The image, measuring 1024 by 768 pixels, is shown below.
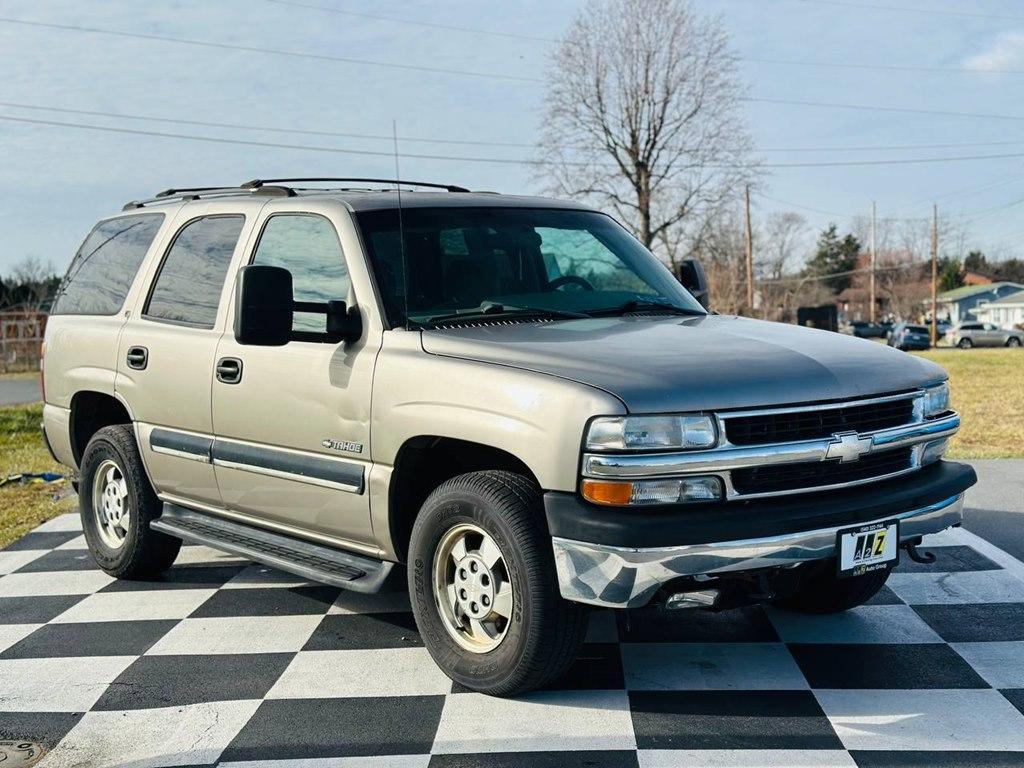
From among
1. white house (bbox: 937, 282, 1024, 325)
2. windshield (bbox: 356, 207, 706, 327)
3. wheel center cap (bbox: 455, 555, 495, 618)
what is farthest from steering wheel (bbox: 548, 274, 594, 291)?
white house (bbox: 937, 282, 1024, 325)

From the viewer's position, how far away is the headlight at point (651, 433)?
3.61 m

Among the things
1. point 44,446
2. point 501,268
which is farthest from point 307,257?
point 44,446

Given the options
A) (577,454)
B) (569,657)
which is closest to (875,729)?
(569,657)

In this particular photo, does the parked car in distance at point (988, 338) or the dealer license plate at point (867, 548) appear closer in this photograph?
the dealer license plate at point (867, 548)

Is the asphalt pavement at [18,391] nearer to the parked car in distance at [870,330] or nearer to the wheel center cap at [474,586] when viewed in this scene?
the wheel center cap at [474,586]

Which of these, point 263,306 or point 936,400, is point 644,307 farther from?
point 263,306

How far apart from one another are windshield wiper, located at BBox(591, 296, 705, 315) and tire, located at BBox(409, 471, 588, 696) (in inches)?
44.8

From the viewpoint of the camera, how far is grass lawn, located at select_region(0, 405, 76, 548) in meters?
7.62

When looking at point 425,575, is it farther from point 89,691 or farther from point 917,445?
point 917,445

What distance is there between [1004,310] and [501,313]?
105m

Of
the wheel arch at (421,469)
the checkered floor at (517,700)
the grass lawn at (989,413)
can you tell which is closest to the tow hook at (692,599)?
the checkered floor at (517,700)

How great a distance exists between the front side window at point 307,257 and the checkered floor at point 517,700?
4.57 feet

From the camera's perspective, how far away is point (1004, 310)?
10038cm

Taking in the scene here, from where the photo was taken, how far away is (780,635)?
4.77 meters
